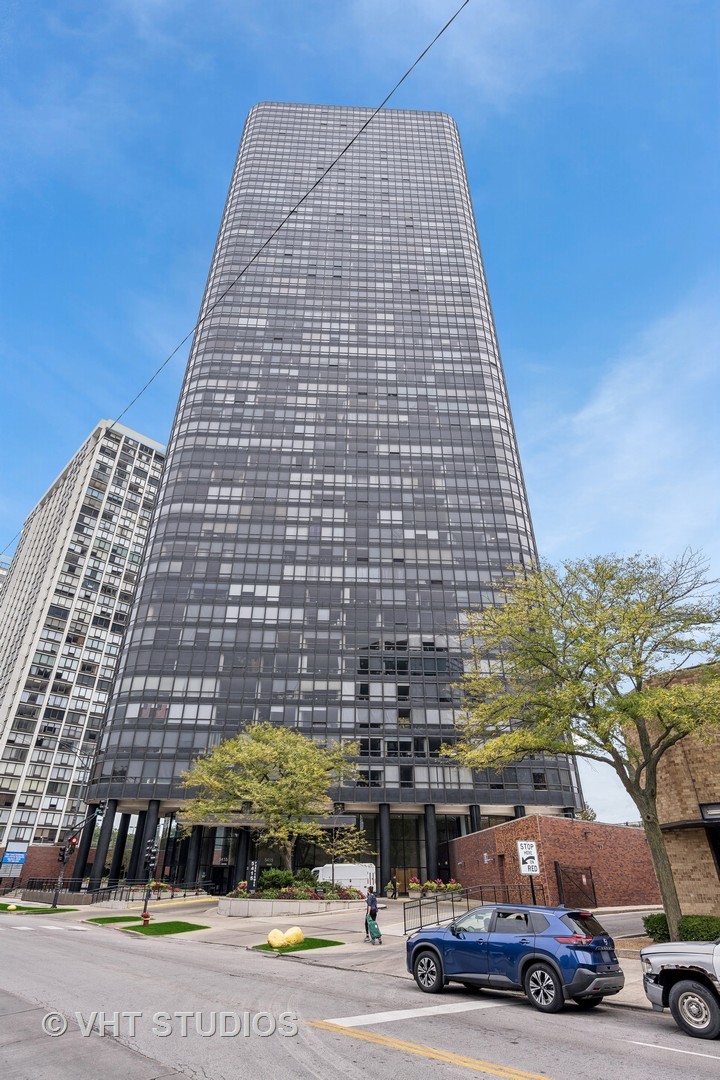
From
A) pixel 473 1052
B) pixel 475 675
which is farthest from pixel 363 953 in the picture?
pixel 473 1052

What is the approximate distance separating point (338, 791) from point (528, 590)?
4147 centimetres

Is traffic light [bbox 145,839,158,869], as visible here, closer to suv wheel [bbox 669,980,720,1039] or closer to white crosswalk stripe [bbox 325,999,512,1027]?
white crosswalk stripe [bbox 325,999,512,1027]

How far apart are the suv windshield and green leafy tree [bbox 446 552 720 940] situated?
22.7 feet

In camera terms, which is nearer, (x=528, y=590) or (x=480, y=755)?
(x=480, y=755)

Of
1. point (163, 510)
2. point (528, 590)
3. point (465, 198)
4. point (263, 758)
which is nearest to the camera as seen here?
point (528, 590)

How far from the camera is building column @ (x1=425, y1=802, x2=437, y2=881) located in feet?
177

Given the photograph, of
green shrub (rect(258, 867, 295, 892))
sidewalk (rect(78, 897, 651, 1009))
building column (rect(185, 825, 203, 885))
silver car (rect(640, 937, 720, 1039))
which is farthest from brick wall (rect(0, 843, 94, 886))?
silver car (rect(640, 937, 720, 1039))

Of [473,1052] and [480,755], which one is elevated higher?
[480,755]

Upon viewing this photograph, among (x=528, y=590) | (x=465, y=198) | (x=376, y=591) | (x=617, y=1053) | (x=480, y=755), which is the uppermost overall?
(x=465, y=198)

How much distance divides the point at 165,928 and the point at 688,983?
23.6 m

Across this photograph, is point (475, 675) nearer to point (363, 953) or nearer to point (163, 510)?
point (363, 953)

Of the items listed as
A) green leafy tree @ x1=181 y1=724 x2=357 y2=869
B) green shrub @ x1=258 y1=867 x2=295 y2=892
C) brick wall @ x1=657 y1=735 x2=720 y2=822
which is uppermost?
green leafy tree @ x1=181 y1=724 x2=357 y2=869

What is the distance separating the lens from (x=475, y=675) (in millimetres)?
21594

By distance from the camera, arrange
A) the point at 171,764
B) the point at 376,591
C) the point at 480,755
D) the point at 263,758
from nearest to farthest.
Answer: the point at 480,755 → the point at 263,758 → the point at 171,764 → the point at 376,591
